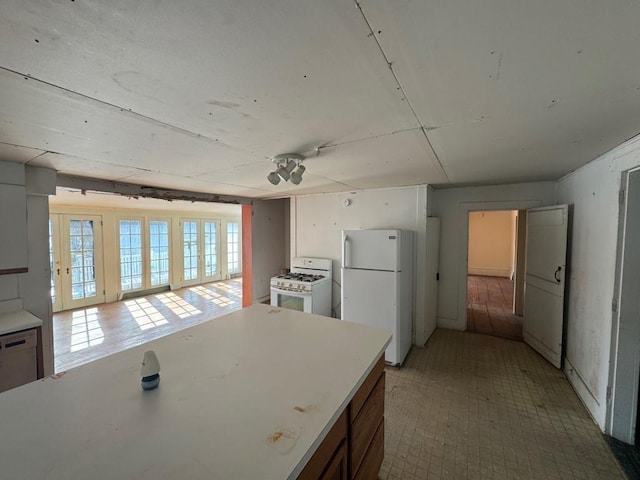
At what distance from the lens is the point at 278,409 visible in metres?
0.93

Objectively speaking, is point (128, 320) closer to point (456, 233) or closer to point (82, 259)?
point (82, 259)

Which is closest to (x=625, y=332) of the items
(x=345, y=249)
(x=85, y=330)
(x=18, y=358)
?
(x=345, y=249)

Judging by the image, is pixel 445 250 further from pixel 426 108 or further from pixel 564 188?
pixel 426 108

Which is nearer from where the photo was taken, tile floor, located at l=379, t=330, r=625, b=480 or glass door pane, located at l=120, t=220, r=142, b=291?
tile floor, located at l=379, t=330, r=625, b=480

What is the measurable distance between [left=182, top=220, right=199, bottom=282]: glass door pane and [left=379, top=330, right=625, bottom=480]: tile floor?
5974mm

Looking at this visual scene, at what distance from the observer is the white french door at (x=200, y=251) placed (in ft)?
22.9

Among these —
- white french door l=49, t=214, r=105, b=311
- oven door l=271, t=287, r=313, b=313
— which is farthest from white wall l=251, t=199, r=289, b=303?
white french door l=49, t=214, r=105, b=311

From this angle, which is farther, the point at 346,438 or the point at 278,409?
the point at 346,438

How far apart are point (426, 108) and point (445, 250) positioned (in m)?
3.16

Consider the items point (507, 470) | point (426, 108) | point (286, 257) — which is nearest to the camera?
point (426, 108)

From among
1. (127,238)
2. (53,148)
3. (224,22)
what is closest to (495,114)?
(224,22)

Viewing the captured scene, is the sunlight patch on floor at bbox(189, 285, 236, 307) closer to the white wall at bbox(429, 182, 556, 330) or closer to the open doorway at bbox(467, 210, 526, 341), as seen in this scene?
the white wall at bbox(429, 182, 556, 330)

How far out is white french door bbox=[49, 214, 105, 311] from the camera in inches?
195

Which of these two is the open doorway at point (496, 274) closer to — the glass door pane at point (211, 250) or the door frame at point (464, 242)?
the door frame at point (464, 242)
